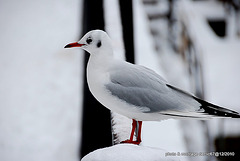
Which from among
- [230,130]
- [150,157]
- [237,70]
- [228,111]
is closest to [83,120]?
[228,111]

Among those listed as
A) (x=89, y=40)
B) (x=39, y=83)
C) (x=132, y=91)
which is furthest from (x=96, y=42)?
(x=39, y=83)

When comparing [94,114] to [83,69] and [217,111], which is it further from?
[217,111]

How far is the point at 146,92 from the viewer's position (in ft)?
2.71

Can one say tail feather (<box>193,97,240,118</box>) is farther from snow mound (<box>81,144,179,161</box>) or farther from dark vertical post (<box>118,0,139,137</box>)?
dark vertical post (<box>118,0,139,137</box>)

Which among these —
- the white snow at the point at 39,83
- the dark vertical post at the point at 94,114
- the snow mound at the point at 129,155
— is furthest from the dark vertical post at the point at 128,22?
the white snow at the point at 39,83

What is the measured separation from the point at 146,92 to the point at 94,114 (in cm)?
29

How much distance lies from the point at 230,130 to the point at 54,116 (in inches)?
50.4

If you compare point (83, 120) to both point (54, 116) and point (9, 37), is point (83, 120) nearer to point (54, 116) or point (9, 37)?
point (54, 116)

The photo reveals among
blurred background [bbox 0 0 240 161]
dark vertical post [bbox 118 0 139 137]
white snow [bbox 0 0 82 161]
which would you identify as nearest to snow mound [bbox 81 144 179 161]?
blurred background [bbox 0 0 240 161]

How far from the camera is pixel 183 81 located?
116 inches

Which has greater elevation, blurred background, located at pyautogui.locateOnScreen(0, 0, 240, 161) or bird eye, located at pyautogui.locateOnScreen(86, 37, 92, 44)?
bird eye, located at pyautogui.locateOnScreen(86, 37, 92, 44)

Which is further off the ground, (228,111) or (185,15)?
(185,15)

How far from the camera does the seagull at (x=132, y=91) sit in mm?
788

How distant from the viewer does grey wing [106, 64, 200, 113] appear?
813mm
